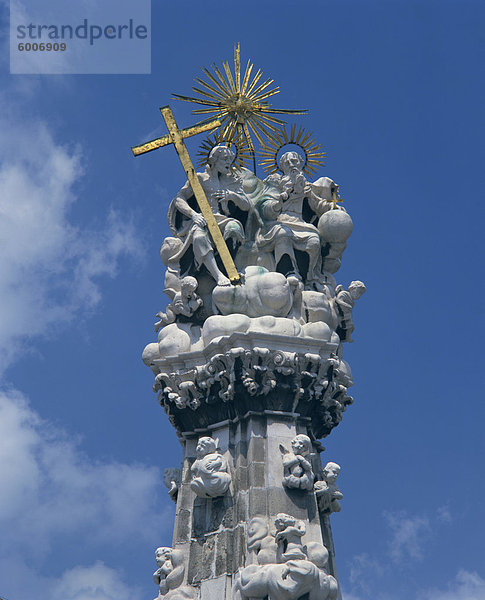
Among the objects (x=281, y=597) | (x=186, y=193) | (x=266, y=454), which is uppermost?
(x=186, y=193)

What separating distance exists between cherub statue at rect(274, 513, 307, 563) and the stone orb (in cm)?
655

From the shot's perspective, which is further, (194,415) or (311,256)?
(311,256)

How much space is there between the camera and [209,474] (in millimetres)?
17328

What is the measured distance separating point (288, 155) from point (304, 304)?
12.0 feet

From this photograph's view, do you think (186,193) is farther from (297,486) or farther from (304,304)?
(297,486)

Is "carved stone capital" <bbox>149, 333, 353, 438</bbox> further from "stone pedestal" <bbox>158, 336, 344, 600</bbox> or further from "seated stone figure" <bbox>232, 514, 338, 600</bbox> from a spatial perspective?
"seated stone figure" <bbox>232, 514, 338, 600</bbox>

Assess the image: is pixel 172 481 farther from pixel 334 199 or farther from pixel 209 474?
pixel 334 199

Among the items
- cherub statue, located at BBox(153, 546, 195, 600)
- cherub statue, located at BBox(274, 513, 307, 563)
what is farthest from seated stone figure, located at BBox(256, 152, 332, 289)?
cherub statue, located at BBox(153, 546, 195, 600)

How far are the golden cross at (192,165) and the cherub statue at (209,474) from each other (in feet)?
11.4

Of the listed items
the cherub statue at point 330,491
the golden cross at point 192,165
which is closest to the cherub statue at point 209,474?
the cherub statue at point 330,491

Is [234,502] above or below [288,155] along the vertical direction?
below

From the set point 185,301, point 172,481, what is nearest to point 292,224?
point 185,301

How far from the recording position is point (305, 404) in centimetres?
1839

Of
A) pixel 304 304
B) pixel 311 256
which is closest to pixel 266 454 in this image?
pixel 304 304
